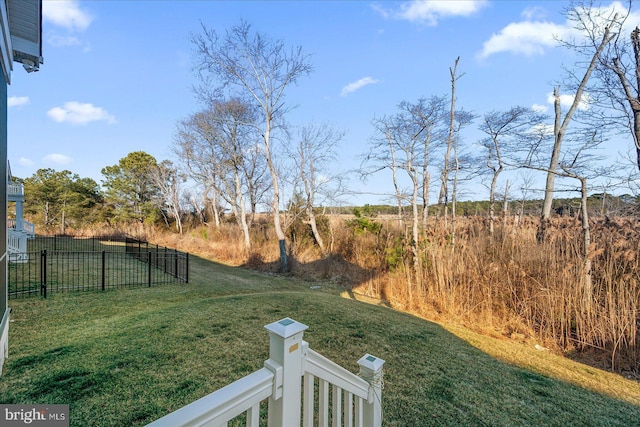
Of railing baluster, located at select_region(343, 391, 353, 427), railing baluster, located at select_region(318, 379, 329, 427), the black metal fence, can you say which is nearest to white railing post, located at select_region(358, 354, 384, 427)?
railing baluster, located at select_region(343, 391, 353, 427)

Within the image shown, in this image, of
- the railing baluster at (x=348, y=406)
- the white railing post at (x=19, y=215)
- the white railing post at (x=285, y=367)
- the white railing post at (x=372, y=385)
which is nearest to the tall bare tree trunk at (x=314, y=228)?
the white railing post at (x=372, y=385)

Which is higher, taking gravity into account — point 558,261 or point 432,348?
point 558,261

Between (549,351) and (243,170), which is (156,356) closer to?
(549,351)

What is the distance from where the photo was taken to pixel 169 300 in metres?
5.46

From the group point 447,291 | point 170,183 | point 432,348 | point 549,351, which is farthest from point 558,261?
point 170,183

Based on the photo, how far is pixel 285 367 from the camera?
107cm

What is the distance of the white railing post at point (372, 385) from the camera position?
1.70 meters

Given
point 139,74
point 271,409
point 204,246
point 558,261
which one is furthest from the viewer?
point 204,246

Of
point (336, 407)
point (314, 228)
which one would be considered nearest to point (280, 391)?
point (336, 407)

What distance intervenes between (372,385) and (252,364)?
1.55m

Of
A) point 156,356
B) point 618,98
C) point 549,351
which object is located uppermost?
point 618,98

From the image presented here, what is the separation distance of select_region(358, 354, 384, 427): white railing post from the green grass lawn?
0.57 meters

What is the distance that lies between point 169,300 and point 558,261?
7.15m

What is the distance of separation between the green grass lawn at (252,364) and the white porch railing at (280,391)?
3.92 feet
